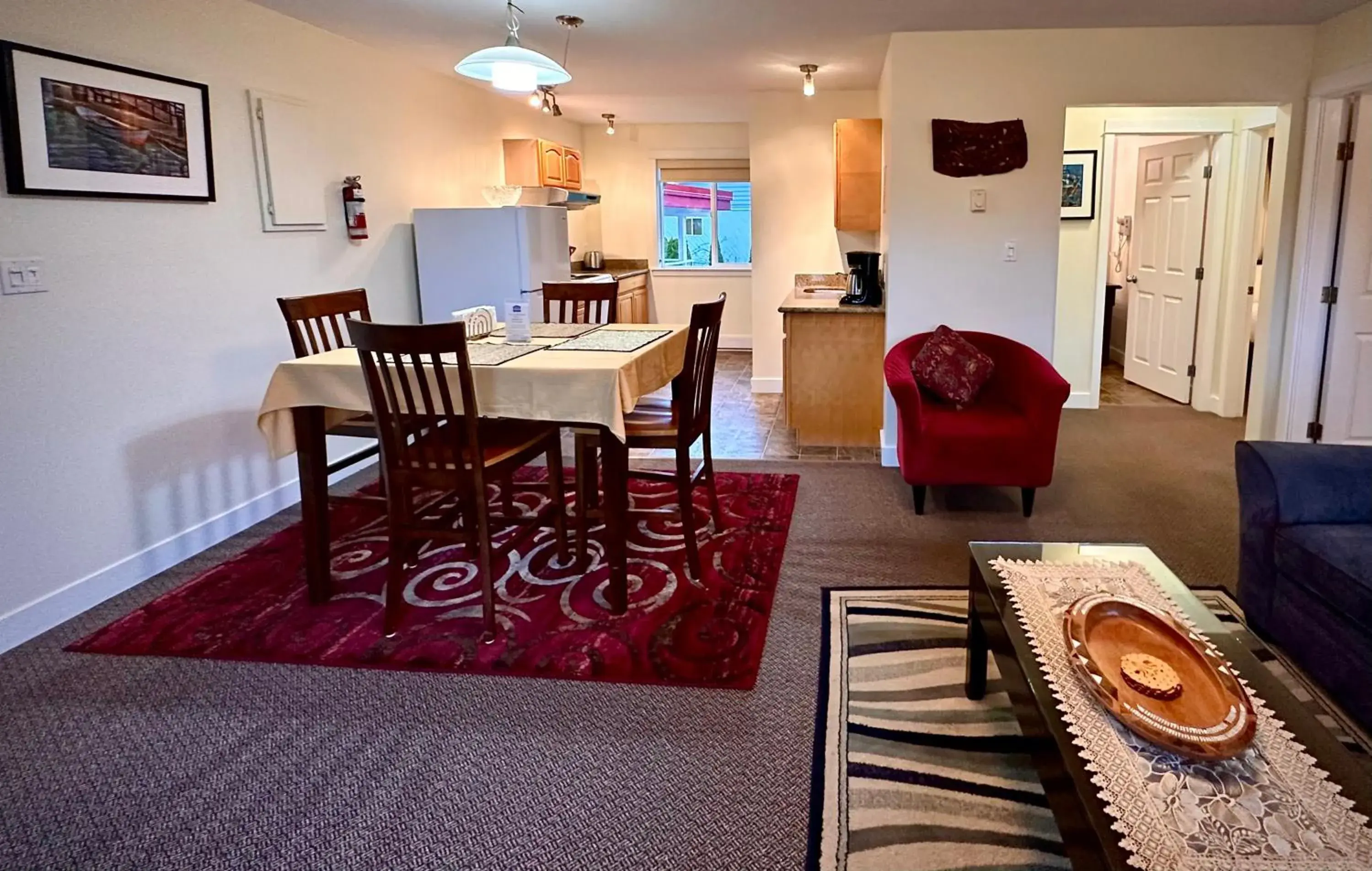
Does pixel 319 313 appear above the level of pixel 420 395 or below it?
above

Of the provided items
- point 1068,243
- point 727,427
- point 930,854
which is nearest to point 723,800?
point 930,854

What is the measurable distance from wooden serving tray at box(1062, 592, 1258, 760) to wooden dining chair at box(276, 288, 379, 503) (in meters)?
2.22

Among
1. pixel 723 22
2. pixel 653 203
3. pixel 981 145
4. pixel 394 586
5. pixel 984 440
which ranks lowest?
pixel 394 586

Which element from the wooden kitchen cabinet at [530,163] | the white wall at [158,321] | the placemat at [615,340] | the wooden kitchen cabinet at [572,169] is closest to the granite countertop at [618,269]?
the wooden kitchen cabinet at [572,169]

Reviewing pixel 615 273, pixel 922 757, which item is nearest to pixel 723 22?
pixel 922 757

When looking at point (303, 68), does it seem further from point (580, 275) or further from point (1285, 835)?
point (1285, 835)

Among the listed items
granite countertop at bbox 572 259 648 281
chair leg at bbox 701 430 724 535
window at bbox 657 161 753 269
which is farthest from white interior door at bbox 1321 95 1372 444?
granite countertop at bbox 572 259 648 281

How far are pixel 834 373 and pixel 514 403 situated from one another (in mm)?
2678

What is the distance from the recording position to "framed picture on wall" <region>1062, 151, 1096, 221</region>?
579 cm

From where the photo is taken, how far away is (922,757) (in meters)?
2.06

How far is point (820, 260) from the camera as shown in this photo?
670 centimetres

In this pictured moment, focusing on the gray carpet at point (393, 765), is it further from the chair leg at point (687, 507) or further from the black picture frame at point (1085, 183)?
the black picture frame at point (1085, 183)

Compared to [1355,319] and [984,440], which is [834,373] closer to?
[984,440]

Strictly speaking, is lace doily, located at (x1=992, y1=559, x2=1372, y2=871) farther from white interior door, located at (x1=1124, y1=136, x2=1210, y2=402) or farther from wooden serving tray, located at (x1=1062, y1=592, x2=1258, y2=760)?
white interior door, located at (x1=1124, y1=136, x2=1210, y2=402)
